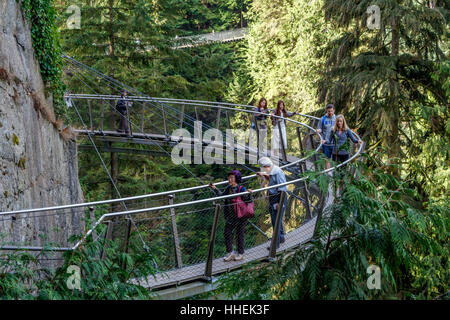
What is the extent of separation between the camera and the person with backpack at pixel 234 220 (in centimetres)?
740

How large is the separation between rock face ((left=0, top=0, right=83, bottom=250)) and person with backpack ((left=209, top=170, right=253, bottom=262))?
2.26m

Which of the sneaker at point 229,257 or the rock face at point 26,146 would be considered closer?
the sneaker at point 229,257

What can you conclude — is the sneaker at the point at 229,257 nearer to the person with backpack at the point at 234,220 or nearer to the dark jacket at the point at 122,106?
the person with backpack at the point at 234,220

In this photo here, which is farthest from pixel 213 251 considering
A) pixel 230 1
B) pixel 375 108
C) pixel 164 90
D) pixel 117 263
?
pixel 230 1

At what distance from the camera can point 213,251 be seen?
746 centimetres

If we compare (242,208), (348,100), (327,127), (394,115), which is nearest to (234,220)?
(242,208)

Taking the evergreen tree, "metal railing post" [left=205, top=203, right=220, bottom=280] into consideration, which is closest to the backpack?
"metal railing post" [left=205, top=203, right=220, bottom=280]

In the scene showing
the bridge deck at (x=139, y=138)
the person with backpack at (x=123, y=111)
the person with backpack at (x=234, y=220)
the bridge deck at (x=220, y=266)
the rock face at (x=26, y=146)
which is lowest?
the bridge deck at (x=220, y=266)

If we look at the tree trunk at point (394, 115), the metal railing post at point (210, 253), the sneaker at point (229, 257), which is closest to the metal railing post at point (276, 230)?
the sneaker at point (229, 257)

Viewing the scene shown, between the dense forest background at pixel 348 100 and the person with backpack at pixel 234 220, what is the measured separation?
6.09 feet

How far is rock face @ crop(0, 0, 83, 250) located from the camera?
28.1ft

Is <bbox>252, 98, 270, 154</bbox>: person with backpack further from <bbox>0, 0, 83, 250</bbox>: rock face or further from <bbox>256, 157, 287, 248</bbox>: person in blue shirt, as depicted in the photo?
<bbox>256, 157, 287, 248</bbox>: person in blue shirt

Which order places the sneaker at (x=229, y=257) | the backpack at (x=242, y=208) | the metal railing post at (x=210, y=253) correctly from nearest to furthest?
the metal railing post at (x=210, y=253)
the backpack at (x=242, y=208)
the sneaker at (x=229, y=257)
